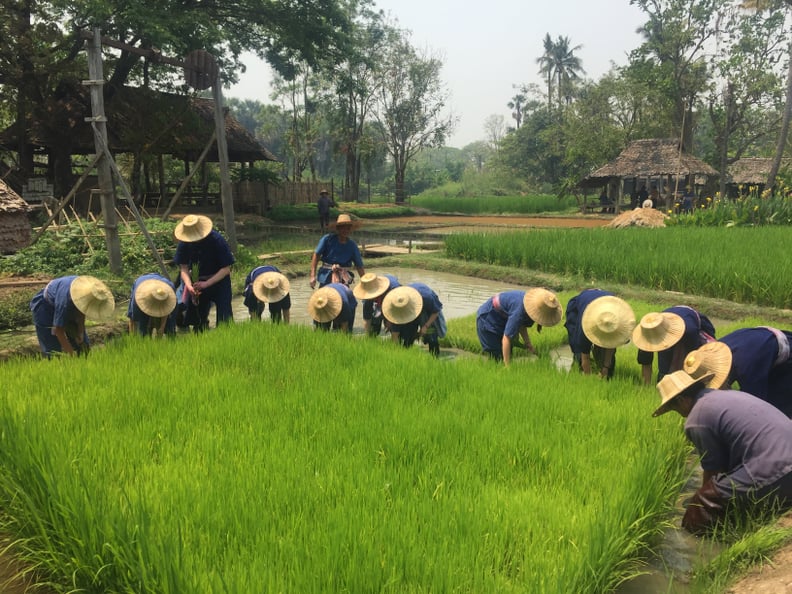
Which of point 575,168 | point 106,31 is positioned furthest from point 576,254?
point 575,168

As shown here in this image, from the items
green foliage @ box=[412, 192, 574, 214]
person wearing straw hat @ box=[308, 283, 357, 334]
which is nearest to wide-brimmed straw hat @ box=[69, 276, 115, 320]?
person wearing straw hat @ box=[308, 283, 357, 334]

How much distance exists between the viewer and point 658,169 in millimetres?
23797

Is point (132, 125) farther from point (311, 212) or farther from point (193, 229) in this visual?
point (193, 229)

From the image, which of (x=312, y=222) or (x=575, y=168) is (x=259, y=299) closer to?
(x=312, y=222)

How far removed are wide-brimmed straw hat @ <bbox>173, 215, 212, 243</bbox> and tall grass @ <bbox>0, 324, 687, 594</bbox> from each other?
4.49 ft

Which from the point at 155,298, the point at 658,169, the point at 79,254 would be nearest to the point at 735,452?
the point at 155,298

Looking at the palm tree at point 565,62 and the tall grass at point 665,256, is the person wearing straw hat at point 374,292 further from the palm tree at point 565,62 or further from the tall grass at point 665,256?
the palm tree at point 565,62

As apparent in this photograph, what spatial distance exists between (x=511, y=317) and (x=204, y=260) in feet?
9.09

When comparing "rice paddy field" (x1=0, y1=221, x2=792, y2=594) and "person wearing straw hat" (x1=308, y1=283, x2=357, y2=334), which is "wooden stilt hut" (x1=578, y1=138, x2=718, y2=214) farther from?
"rice paddy field" (x1=0, y1=221, x2=792, y2=594)

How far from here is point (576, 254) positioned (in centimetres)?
928

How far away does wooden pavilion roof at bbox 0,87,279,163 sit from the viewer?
15352mm

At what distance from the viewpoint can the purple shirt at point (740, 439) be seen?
91.7 inches

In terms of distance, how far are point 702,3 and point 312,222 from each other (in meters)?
20.5

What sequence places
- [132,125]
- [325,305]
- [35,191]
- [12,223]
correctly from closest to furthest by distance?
[325,305] < [12,223] < [35,191] < [132,125]
